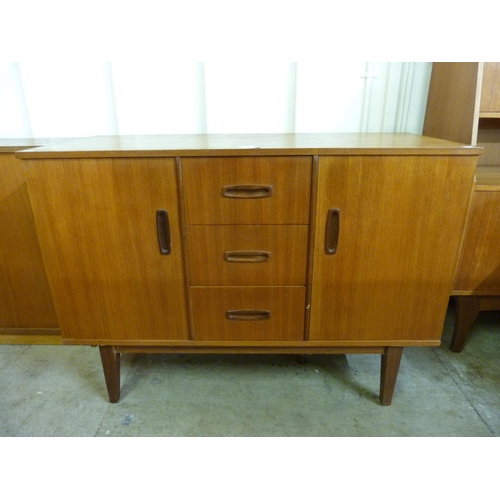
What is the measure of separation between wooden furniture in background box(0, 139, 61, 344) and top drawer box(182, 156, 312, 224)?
0.77 meters

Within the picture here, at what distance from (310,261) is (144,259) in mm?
473

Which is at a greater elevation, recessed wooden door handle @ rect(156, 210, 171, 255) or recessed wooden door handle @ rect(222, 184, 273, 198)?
recessed wooden door handle @ rect(222, 184, 273, 198)

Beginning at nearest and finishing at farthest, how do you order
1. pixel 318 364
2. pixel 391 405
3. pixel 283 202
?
pixel 283 202
pixel 391 405
pixel 318 364

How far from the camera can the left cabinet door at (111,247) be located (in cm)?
94

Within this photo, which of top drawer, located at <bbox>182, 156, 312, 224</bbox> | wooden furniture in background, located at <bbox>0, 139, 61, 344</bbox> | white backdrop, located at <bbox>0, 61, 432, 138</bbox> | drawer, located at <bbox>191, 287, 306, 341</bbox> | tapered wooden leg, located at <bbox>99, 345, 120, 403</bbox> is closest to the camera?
top drawer, located at <bbox>182, 156, 312, 224</bbox>

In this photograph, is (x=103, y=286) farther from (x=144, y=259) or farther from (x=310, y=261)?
(x=310, y=261)

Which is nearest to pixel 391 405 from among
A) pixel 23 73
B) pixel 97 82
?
pixel 97 82

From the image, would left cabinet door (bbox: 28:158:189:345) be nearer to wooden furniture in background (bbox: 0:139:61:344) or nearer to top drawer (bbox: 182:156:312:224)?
top drawer (bbox: 182:156:312:224)

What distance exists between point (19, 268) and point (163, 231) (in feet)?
2.64

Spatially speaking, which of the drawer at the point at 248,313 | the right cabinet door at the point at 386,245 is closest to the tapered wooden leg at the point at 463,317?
the right cabinet door at the point at 386,245

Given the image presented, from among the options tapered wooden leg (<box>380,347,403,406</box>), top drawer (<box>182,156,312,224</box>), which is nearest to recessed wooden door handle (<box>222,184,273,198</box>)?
top drawer (<box>182,156,312,224</box>)

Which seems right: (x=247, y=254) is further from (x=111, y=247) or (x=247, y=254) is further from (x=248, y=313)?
(x=111, y=247)

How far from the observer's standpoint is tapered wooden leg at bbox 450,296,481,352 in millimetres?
1388

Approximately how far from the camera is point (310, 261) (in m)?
0.99
